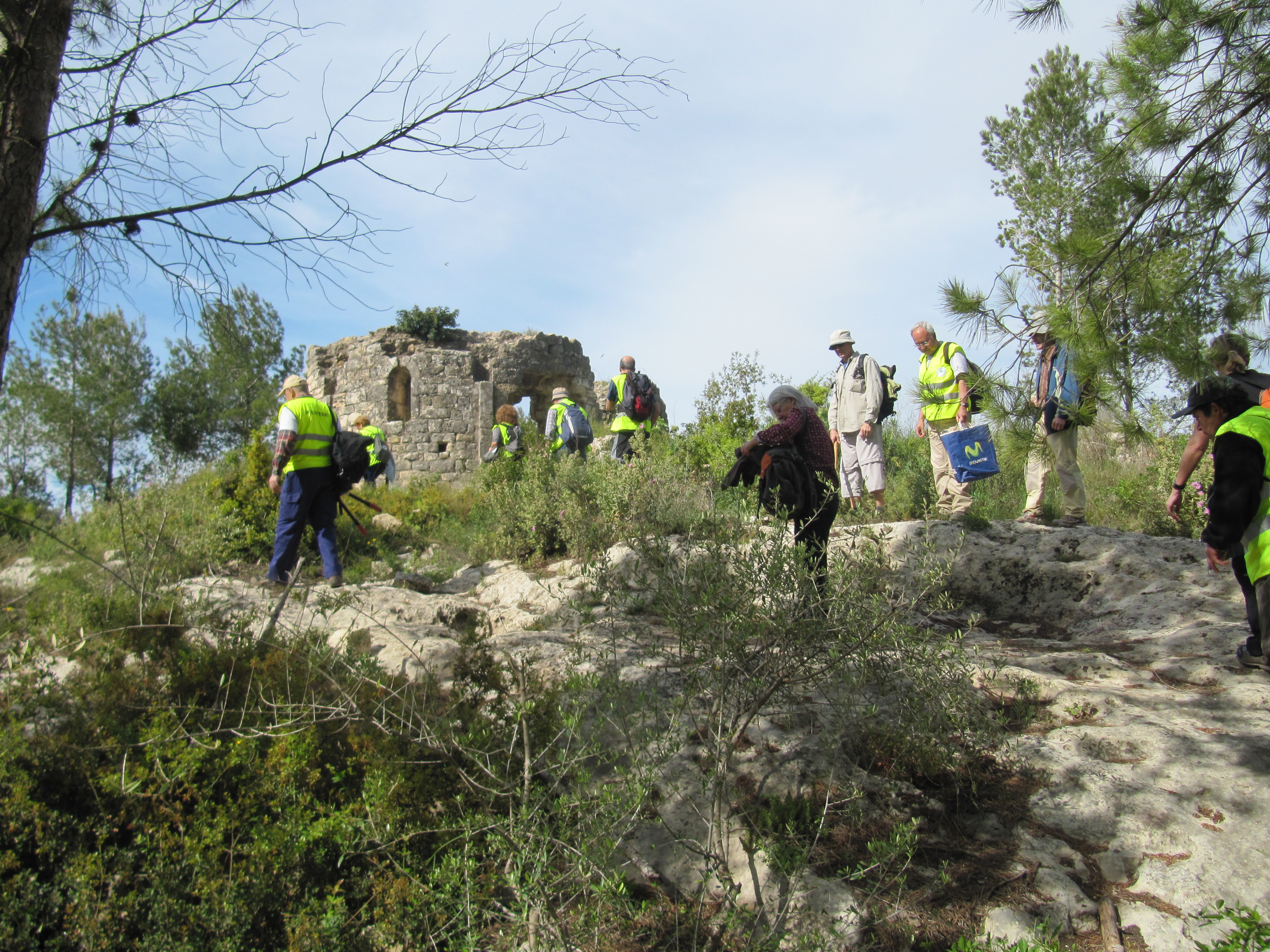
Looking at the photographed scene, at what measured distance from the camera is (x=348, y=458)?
238 inches

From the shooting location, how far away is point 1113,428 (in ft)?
11.6

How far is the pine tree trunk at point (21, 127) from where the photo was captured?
7.66 ft

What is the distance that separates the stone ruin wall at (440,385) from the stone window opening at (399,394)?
18mm

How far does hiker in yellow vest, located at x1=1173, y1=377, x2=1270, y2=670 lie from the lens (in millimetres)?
3340

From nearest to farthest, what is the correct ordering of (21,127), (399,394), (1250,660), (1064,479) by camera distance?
(21,127) < (1250,660) < (1064,479) < (399,394)

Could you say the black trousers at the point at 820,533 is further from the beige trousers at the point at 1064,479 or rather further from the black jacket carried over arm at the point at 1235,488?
the beige trousers at the point at 1064,479

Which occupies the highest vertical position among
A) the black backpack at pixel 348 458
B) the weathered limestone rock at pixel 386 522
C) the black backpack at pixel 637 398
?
the black backpack at pixel 637 398

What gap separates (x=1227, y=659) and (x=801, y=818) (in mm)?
2766

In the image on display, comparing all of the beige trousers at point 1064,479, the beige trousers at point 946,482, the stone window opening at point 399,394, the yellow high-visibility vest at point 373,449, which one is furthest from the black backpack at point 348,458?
the stone window opening at point 399,394

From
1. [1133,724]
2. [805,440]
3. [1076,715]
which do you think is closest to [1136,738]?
[1133,724]

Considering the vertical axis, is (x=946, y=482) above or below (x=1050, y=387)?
below

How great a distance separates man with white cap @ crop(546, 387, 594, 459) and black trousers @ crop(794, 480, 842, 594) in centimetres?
507

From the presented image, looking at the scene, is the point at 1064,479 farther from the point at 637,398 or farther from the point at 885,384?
the point at 637,398

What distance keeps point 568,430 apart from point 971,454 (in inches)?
202
